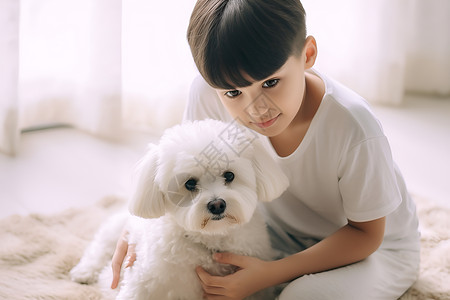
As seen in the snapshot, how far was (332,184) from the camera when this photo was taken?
1394 millimetres

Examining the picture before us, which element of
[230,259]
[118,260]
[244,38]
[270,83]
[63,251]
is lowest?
[63,251]

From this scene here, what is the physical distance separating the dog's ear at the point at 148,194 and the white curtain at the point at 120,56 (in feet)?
4.67

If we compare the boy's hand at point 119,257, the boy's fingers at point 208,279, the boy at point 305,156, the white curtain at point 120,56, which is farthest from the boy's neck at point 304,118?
the white curtain at point 120,56

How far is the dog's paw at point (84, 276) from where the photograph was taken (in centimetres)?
156

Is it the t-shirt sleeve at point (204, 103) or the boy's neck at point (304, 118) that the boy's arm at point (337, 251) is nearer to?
the boy's neck at point (304, 118)

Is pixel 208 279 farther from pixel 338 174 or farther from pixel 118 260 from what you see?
pixel 338 174

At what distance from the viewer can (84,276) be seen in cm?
156

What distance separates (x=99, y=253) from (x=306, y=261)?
0.63 meters

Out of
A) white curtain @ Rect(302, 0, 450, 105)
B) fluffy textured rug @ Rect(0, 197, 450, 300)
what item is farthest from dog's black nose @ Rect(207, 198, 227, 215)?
white curtain @ Rect(302, 0, 450, 105)

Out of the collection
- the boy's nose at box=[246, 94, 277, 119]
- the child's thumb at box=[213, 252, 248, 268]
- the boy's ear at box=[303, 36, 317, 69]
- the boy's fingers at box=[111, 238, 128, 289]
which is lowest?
the boy's fingers at box=[111, 238, 128, 289]

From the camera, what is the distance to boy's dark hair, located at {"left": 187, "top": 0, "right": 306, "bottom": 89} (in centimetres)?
113

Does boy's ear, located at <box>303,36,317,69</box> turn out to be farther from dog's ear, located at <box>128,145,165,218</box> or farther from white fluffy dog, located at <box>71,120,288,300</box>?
dog's ear, located at <box>128,145,165,218</box>

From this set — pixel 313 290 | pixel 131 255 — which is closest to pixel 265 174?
pixel 313 290

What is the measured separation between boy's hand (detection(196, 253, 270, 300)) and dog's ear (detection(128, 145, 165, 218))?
0.19 metres
